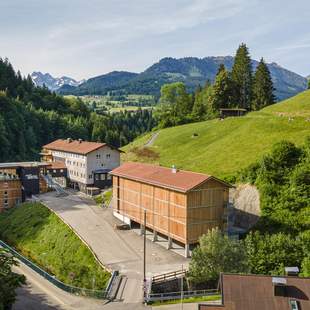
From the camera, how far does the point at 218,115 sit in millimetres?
89875

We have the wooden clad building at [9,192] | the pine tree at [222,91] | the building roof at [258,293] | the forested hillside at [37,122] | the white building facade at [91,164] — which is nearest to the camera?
the building roof at [258,293]

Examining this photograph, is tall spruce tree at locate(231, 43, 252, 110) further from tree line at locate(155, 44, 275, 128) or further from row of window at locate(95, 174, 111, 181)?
row of window at locate(95, 174, 111, 181)

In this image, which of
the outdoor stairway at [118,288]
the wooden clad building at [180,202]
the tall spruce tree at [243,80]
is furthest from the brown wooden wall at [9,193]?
the tall spruce tree at [243,80]

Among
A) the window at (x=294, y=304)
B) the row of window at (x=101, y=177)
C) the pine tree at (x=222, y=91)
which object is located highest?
the pine tree at (x=222, y=91)

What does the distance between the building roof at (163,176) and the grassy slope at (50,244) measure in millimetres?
9737

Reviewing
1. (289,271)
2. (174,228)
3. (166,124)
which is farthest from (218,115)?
(289,271)

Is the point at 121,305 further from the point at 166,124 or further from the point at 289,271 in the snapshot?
the point at 166,124

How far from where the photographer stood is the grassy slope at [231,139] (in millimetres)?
59094

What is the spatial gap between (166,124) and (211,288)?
7004 cm

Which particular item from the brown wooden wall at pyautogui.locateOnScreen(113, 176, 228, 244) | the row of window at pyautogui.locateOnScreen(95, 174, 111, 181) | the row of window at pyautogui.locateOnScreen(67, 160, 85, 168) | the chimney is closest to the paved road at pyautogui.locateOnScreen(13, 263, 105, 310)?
the brown wooden wall at pyautogui.locateOnScreen(113, 176, 228, 244)

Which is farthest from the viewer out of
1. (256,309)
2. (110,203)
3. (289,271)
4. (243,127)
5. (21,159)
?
(21,159)

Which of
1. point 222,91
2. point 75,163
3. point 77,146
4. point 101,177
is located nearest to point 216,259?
point 101,177

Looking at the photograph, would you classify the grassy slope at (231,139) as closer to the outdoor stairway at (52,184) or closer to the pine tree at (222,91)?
the pine tree at (222,91)

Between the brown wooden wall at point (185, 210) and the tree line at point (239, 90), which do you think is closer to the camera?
the brown wooden wall at point (185, 210)
